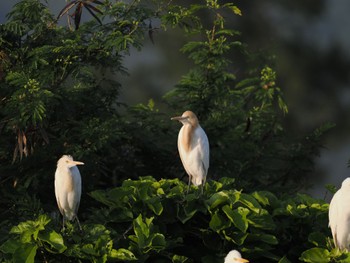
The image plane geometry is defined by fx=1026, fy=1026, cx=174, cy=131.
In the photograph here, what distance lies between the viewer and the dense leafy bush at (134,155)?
6918 millimetres

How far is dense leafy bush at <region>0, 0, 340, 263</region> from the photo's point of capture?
6918 millimetres

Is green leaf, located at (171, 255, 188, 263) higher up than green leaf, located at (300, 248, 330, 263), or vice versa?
green leaf, located at (300, 248, 330, 263)

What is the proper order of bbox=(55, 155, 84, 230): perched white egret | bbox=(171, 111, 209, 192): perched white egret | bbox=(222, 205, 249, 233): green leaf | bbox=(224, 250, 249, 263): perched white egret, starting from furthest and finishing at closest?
bbox=(171, 111, 209, 192): perched white egret → bbox=(55, 155, 84, 230): perched white egret → bbox=(222, 205, 249, 233): green leaf → bbox=(224, 250, 249, 263): perched white egret

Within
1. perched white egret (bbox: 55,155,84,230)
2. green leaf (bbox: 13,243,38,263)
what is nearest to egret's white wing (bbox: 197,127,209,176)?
perched white egret (bbox: 55,155,84,230)

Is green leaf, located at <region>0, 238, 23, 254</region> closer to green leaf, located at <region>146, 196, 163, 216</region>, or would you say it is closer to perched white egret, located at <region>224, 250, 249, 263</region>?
green leaf, located at <region>146, 196, 163, 216</region>

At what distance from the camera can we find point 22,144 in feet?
28.6

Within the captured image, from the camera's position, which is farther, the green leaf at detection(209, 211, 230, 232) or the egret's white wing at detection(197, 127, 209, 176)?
the egret's white wing at detection(197, 127, 209, 176)

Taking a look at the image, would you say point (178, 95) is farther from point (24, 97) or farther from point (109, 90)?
point (24, 97)

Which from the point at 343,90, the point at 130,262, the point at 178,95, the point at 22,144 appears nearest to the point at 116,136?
the point at 22,144

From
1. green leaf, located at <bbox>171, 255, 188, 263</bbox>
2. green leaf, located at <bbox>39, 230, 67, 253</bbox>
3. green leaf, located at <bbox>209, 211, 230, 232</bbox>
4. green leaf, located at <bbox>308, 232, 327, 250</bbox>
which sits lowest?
green leaf, located at <bbox>171, 255, 188, 263</bbox>

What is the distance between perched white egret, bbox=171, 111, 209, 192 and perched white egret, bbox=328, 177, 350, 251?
110 centimetres

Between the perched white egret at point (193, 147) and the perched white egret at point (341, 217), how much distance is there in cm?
110

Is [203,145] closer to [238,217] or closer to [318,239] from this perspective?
[238,217]

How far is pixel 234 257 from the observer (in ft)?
21.5
